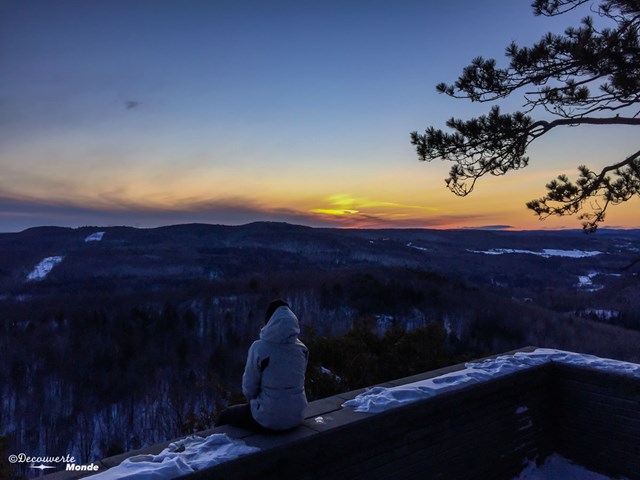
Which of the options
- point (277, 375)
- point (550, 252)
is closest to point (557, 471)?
point (277, 375)

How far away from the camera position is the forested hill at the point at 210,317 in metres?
39.3

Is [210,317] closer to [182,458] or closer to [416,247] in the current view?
[182,458]

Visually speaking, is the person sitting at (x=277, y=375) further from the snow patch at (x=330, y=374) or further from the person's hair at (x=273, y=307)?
the snow patch at (x=330, y=374)

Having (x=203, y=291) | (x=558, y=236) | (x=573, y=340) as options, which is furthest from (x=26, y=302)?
(x=558, y=236)

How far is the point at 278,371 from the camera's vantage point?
2.91 m

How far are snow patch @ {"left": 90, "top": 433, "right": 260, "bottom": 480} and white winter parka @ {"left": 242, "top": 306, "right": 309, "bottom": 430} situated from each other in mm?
247

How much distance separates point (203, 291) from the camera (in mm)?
74875

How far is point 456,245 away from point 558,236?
1360 inches

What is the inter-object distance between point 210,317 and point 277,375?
221 feet

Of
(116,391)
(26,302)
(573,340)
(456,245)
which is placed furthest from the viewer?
(456,245)

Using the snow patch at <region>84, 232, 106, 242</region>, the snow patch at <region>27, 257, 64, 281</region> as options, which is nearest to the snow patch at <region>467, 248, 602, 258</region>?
the snow patch at <region>84, 232, 106, 242</region>

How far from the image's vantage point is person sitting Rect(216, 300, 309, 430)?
9.53 ft

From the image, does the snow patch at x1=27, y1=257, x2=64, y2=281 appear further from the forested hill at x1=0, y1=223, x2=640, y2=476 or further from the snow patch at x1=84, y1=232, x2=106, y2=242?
the snow patch at x1=84, y1=232, x2=106, y2=242

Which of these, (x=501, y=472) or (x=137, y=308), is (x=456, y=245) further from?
(x=501, y=472)
